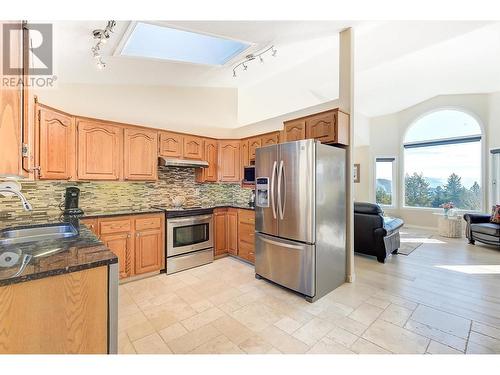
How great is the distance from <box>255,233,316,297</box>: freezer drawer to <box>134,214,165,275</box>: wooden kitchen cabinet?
141 centimetres

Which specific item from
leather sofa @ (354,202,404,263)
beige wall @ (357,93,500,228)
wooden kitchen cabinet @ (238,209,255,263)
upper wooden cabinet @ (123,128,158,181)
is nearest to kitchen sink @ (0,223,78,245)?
upper wooden cabinet @ (123,128,158,181)

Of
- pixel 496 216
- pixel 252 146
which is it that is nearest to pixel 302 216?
pixel 252 146

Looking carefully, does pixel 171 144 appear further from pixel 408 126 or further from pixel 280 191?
pixel 408 126

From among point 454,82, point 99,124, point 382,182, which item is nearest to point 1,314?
point 99,124

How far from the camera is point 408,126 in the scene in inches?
273

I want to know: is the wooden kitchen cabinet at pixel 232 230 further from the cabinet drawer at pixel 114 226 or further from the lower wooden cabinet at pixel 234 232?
the cabinet drawer at pixel 114 226

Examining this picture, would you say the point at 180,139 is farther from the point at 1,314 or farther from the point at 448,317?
the point at 448,317

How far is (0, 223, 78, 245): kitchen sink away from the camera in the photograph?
6.29ft

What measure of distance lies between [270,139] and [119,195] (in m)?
2.56

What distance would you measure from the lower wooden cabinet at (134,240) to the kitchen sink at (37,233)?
56 cm

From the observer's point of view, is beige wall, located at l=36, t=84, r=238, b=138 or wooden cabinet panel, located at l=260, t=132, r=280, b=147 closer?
beige wall, located at l=36, t=84, r=238, b=138

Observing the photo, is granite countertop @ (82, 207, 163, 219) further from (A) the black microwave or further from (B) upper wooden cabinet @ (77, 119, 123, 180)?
(A) the black microwave

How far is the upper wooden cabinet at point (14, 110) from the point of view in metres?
0.94

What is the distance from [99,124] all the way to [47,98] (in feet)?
2.48
